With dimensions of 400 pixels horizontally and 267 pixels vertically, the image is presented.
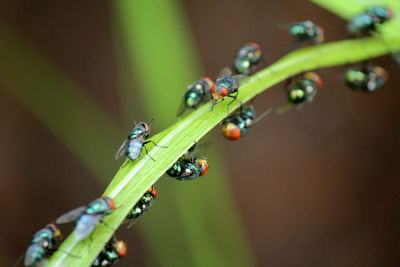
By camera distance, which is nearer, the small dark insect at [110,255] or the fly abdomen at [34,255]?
the fly abdomen at [34,255]

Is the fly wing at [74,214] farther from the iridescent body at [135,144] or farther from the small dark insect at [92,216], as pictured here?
the iridescent body at [135,144]

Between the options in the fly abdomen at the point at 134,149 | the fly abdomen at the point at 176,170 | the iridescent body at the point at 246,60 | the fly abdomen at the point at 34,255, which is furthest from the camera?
the iridescent body at the point at 246,60

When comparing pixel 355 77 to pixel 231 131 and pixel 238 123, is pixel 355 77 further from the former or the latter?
pixel 231 131

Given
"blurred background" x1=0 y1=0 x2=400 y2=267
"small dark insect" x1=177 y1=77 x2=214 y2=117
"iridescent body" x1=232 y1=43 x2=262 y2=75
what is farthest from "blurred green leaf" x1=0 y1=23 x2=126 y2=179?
"iridescent body" x1=232 y1=43 x2=262 y2=75

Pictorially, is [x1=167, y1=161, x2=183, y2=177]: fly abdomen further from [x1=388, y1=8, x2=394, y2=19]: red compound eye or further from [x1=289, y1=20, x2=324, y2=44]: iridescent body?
[x1=388, y1=8, x2=394, y2=19]: red compound eye

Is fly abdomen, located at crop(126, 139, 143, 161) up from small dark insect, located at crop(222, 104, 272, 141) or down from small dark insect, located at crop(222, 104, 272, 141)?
down

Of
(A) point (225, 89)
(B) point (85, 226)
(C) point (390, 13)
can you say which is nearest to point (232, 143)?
(C) point (390, 13)

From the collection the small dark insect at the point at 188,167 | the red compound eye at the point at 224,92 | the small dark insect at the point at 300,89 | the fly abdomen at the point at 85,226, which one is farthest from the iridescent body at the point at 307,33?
the fly abdomen at the point at 85,226

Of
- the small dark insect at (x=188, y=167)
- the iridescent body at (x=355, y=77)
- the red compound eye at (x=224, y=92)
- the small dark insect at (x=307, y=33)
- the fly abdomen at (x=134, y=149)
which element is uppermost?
the small dark insect at (x=307, y=33)
